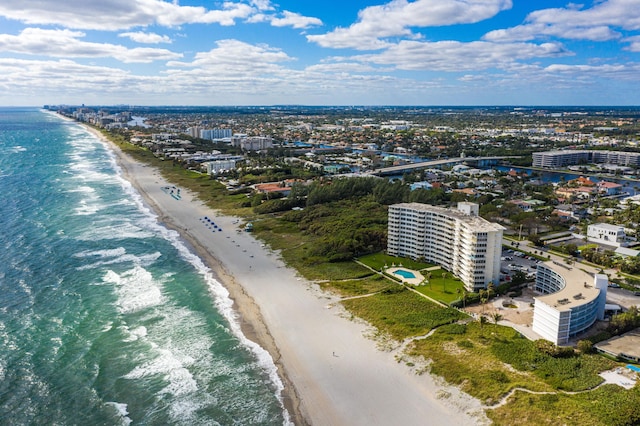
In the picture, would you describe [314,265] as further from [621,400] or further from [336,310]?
[621,400]

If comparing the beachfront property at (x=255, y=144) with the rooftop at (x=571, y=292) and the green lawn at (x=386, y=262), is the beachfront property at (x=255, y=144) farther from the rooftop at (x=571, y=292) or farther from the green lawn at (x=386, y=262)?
the rooftop at (x=571, y=292)

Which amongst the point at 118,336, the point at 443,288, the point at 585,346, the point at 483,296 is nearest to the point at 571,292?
the point at 585,346

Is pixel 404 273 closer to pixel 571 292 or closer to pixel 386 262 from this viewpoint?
pixel 386 262

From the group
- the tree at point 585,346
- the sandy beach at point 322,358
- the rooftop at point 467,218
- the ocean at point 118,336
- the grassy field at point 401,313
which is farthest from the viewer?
the rooftop at point 467,218

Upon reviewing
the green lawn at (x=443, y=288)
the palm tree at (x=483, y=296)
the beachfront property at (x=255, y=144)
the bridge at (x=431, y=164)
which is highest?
the beachfront property at (x=255, y=144)

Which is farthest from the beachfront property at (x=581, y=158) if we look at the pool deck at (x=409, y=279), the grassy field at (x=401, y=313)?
the grassy field at (x=401, y=313)

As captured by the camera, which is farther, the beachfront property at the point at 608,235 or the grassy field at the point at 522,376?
the beachfront property at the point at 608,235

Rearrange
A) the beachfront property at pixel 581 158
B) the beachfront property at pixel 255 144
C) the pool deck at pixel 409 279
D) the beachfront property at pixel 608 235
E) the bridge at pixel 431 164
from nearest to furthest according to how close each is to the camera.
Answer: the pool deck at pixel 409 279
the beachfront property at pixel 608 235
the bridge at pixel 431 164
the beachfront property at pixel 581 158
the beachfront property at pixel 255 144
